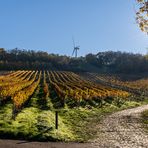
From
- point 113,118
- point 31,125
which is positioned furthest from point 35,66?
point 31,125

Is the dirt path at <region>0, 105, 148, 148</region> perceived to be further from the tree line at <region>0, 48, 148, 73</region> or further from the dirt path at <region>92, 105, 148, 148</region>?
the tree line at <region>0, 48, 148, 73</region>

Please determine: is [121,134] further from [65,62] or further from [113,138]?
[65,62]

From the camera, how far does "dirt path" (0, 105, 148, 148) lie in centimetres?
2202

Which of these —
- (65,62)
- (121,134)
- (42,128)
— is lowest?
(121,134)

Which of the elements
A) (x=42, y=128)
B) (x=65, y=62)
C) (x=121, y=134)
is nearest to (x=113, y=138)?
(x=121, y=134)

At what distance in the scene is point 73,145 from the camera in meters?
23.1

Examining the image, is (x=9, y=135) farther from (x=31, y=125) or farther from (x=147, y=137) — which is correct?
(x=147, y=137)

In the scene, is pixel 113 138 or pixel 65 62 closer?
pixel 113 138

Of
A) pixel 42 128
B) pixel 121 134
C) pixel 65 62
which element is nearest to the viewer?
pixel 42 128

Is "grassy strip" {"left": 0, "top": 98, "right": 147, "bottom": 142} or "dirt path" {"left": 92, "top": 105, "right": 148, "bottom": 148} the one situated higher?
"grassy strip" {"left": 0, "top": 98, "right": 147, "bottom": 142}

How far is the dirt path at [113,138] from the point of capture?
72.2 feet

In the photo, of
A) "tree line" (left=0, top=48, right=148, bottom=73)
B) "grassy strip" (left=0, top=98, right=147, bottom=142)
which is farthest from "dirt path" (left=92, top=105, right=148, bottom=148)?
"tree line" (left=0, top=48, right=148, bottom=73)

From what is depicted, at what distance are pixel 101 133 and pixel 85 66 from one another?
160 meters

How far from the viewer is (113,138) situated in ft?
85.6
